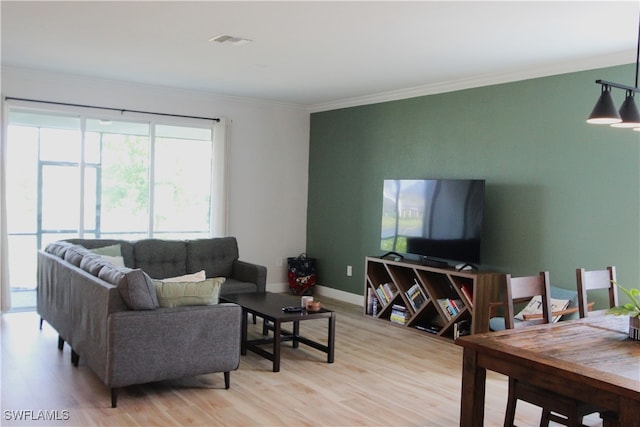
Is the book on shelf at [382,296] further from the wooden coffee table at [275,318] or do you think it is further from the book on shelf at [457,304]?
the wooden coffee table at [275,318]

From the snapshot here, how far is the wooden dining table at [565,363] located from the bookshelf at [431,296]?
7.50 ft

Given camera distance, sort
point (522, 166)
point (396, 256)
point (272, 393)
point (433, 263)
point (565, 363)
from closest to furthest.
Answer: point (565, 363) → point (272, 393) → point (522, 166) → point (433, 263) → point (396, 256)

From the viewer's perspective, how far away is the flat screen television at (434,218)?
18.5ft

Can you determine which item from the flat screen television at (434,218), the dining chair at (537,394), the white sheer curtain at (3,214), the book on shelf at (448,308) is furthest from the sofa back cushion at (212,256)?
the dining chair at (537,394)

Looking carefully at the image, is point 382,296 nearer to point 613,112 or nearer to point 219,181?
point 219,181

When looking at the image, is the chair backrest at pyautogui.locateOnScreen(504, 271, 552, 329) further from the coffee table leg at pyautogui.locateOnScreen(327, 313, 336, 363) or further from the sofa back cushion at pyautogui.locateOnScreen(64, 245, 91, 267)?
the sofa back cushion at pyautogui.locateOnScreen(64, 245, 91, 267)

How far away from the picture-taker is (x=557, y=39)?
4.39 m

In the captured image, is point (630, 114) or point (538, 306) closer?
point (630, 114)

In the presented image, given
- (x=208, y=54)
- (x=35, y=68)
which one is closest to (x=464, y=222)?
(x=208, y=54)

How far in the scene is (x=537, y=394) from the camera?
2.88 metres

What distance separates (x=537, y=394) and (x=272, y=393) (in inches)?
72.8

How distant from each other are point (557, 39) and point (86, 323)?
3.89 m

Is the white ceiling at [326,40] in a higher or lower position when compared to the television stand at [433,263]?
higher

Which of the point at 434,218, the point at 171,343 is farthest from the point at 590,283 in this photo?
the point at 171,343
